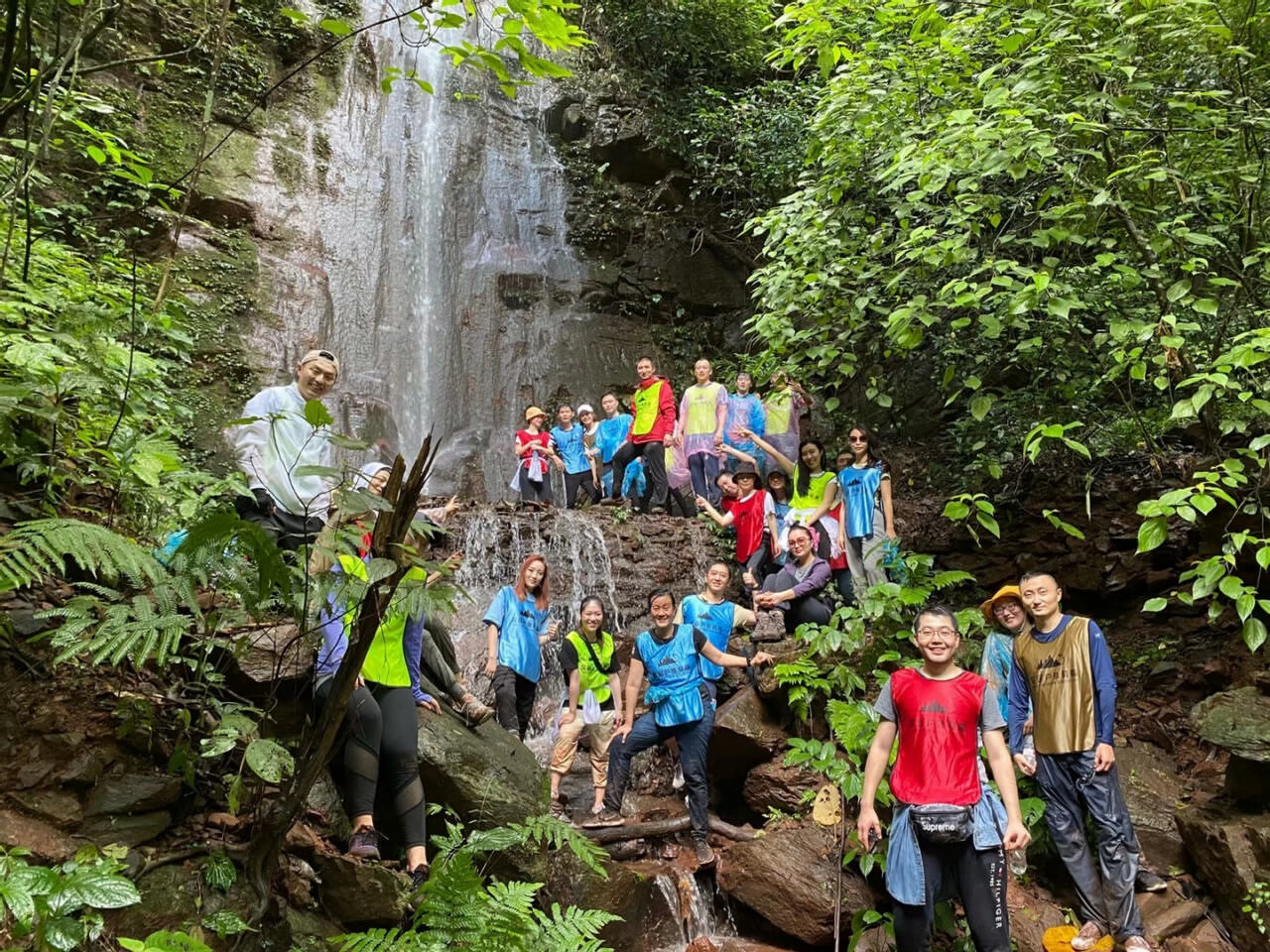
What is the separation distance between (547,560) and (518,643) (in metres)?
3.58

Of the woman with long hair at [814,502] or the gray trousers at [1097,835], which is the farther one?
the woman with long hair at [814,502]

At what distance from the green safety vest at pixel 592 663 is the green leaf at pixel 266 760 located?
12.4ft

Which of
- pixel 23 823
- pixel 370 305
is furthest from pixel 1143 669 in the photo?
pixel 370 305

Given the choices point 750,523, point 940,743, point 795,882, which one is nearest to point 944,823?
point 940,743

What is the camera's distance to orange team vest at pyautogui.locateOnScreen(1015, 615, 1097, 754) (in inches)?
187

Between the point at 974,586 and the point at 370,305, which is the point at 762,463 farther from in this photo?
the point at 370,305

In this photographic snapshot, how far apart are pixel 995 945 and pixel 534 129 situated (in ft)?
60.1

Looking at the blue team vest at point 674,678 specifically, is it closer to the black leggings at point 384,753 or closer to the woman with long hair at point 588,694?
the woman with long hair at point 588,694

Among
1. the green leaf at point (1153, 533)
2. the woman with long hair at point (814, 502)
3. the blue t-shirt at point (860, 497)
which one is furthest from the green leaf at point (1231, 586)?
the woman with long hair at point (814, 502)

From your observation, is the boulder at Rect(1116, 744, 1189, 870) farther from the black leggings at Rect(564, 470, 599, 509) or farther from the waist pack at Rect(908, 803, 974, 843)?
the black leggings at Rect(564, 470, 599, 509)

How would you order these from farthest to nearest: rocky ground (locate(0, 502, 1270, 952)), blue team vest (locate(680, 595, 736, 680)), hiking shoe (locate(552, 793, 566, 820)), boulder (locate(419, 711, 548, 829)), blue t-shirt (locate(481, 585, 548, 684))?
1. blue team vest (locate(680, 595, 736, 680))
2. blue t-shirt (locate(481, 585, 548, 684))
3. hiking shoe (locate(552, 793, 566, 820))
4. boulder (locate(419, 711, 548, 829))
5. rocky ground (locate(0, 502, 1270, 952))

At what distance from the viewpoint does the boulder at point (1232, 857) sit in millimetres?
4902

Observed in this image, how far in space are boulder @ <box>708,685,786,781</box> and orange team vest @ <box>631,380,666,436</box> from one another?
15.3 feet

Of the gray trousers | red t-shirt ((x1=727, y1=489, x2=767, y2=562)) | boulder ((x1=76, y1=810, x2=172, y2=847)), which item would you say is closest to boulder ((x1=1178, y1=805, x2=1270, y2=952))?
the gray trousers
